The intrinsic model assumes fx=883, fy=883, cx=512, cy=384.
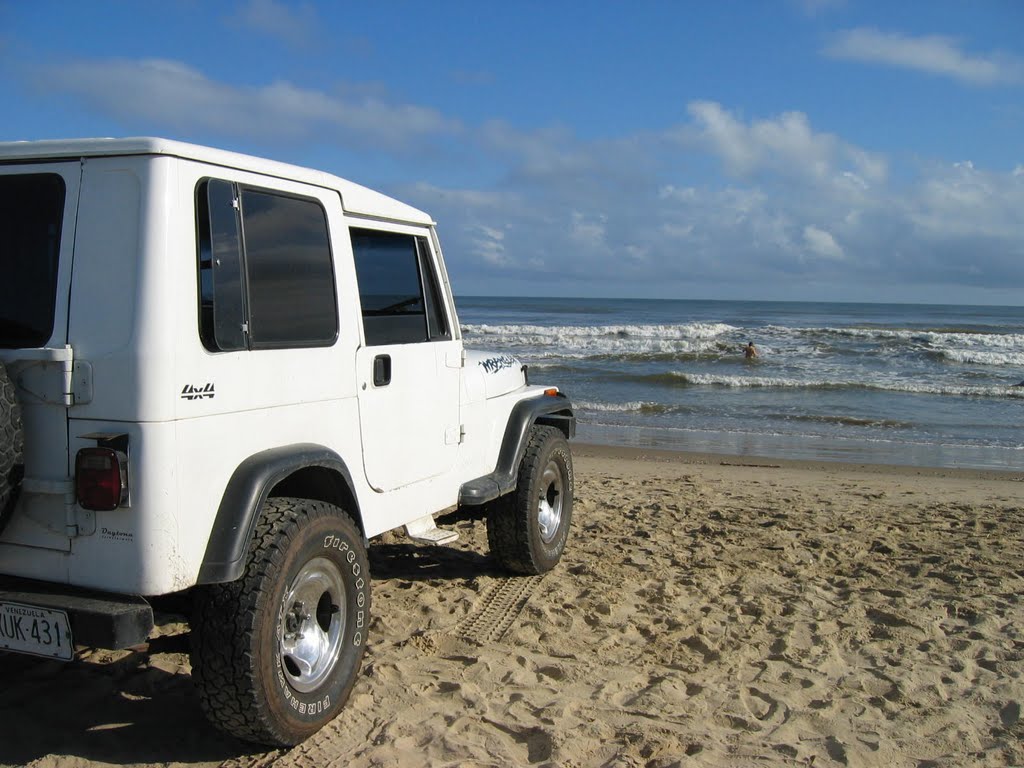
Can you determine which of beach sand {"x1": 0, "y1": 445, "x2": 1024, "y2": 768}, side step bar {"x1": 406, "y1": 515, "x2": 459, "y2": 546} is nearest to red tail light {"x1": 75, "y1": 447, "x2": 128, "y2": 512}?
beach sand {"x1": 0, "y1": 445, "x2": 1024, "y2": 768}

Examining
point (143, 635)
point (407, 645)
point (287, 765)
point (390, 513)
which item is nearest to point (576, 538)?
point (407, 645)

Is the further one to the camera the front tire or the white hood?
the white hood

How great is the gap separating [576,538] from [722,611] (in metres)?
1.84

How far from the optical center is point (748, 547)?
6625 mm

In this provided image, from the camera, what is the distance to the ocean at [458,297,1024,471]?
1370 centimetres

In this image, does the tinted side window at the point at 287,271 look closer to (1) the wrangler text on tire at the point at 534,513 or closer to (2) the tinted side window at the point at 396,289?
(2) the tinted side window at the point at 396,289

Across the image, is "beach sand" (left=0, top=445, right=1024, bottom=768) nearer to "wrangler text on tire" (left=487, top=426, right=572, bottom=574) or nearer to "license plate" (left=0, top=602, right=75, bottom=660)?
"wrangler text on tire" (left=487, top=426, right=572, bottom=574)

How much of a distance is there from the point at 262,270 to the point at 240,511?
36.8 inches

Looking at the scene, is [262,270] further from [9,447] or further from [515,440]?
[515,440]

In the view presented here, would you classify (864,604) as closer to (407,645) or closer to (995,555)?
(995,555)

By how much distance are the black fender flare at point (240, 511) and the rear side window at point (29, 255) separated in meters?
0.79

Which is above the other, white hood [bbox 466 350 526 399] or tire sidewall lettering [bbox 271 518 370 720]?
white hood [bbox 466 350 526 399]

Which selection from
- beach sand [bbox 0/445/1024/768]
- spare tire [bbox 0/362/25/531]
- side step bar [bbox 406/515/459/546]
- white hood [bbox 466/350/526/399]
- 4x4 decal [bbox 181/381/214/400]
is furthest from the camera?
white hood [bbox 466/350/526/399]

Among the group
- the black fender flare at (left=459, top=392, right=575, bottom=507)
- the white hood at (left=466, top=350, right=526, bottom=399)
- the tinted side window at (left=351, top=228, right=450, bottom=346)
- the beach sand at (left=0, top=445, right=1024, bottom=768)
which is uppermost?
the tinted side window at (left=351, top=228, right=450, bottom=346)
